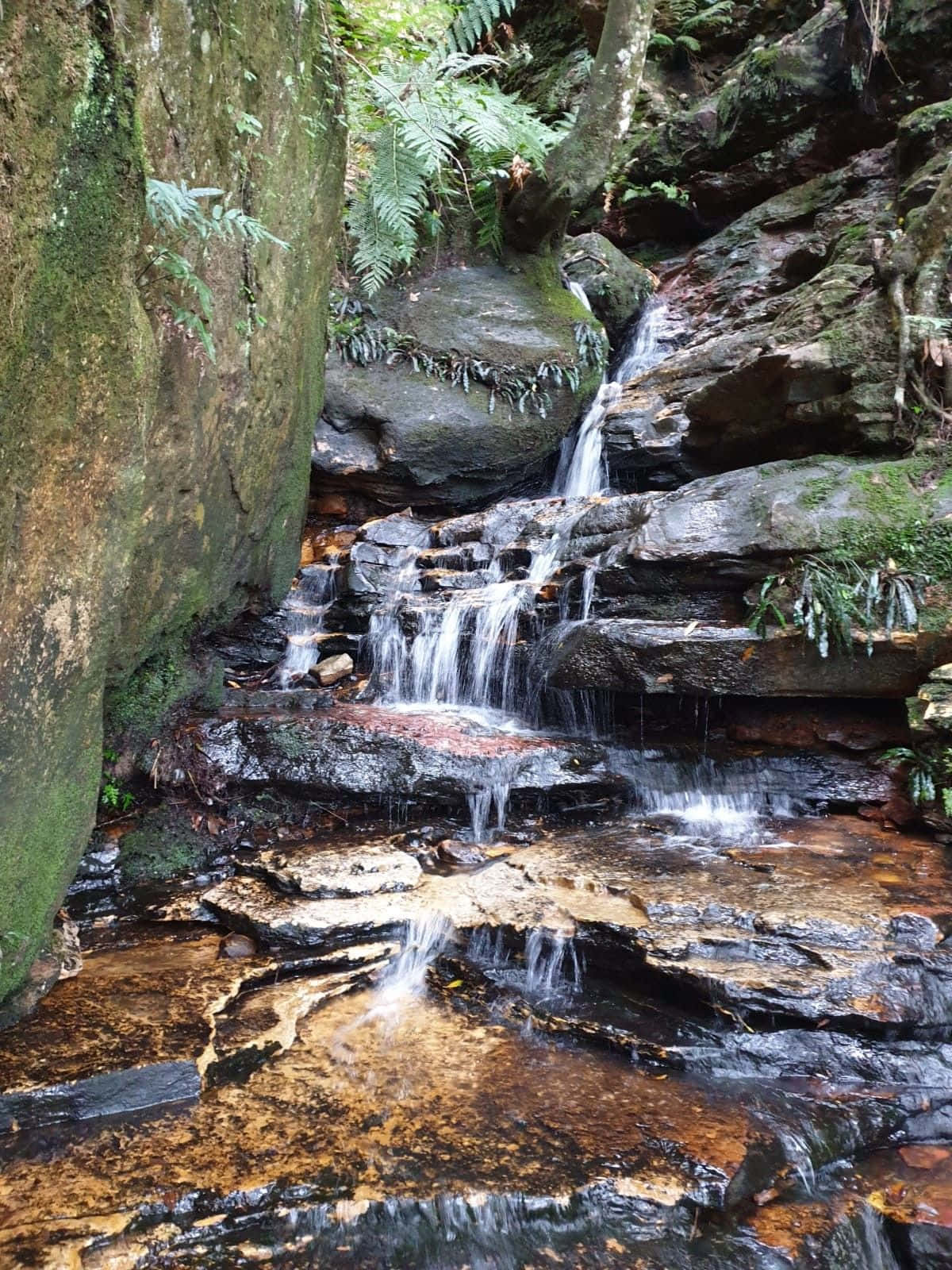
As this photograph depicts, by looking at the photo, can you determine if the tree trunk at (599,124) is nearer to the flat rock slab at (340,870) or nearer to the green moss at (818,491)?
the green moss at (818,491)

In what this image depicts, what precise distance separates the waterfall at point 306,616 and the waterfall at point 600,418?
10.0 feet

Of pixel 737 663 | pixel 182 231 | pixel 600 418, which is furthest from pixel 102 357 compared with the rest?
pixel 600 418

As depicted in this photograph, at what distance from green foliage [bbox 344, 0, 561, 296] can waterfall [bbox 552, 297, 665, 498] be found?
2.06m

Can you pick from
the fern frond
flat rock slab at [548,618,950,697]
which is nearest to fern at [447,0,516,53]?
flat rock slab at [548,618,950,697]

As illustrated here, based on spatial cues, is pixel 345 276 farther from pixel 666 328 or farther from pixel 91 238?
pixel 91 238

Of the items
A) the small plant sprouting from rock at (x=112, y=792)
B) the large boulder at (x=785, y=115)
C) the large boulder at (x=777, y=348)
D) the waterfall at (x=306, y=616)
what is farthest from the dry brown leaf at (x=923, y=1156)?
the large boulder at (x=785, y=115)

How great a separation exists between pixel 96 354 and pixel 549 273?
948 centimetres

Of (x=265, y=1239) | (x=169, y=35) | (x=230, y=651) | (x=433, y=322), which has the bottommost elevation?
(x=265, y=1239)

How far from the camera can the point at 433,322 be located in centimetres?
966

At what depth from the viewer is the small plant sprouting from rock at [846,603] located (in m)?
4.84

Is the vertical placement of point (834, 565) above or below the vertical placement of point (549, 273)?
below

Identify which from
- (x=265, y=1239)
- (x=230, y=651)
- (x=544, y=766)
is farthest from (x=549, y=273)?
(x=265, y=1239)

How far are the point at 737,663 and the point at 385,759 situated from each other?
238 cm

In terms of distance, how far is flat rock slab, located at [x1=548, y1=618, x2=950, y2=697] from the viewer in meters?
4.89
